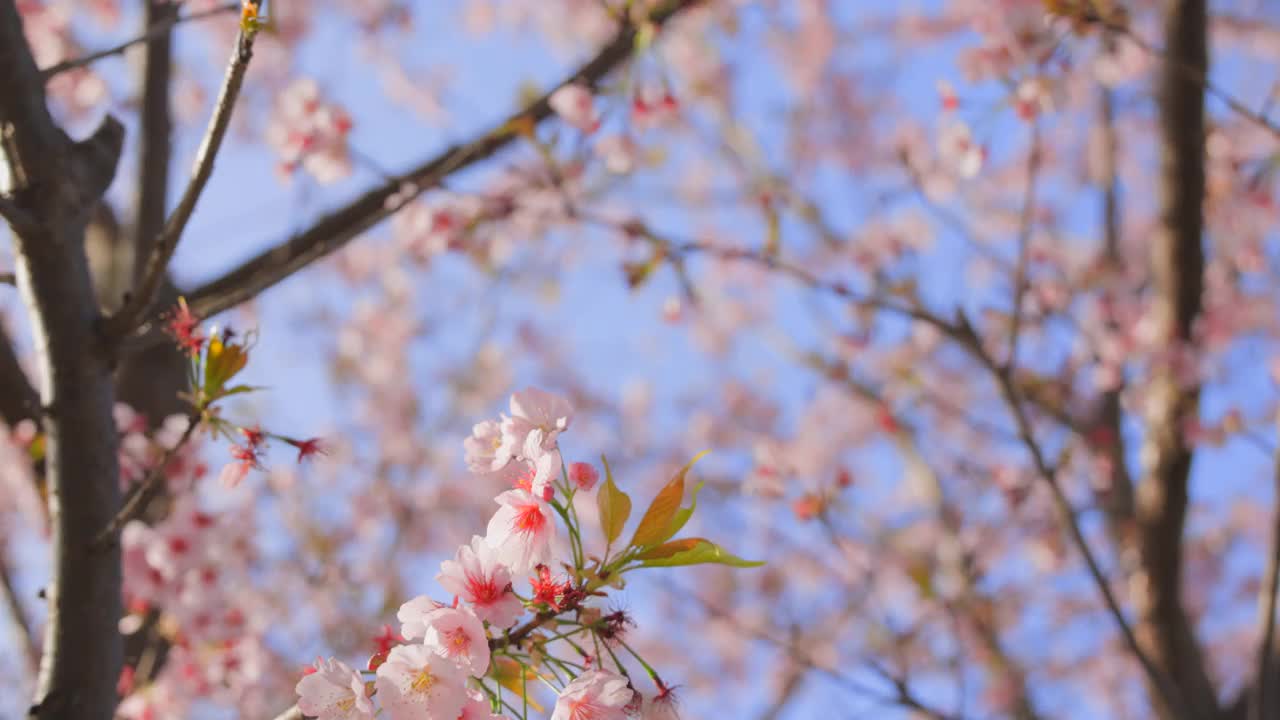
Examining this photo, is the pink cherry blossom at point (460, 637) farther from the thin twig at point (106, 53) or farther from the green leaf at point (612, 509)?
the thin twig at point (106, 53)

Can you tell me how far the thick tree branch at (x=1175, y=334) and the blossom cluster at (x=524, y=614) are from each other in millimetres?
2253

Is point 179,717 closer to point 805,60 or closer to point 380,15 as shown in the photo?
point 380,15

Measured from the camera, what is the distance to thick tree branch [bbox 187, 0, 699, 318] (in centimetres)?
208

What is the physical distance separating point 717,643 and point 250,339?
6.59m

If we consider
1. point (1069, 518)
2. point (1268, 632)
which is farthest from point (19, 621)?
point (1268, 632)

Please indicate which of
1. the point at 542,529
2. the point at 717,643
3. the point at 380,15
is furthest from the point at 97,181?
the point at 717,643

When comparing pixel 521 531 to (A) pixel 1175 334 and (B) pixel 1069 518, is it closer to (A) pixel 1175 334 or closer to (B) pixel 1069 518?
(B) pixel 1069 518

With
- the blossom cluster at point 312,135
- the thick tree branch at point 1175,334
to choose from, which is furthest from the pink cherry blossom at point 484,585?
the thick tree branch at point 1175,334

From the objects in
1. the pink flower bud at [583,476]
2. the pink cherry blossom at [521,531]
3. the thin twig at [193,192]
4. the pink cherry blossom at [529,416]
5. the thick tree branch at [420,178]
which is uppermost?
the thick tree branch at [420,178]

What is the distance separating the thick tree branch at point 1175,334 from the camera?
2.84 m

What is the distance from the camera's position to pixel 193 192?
1426 mm

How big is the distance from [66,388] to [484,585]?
0.85 m

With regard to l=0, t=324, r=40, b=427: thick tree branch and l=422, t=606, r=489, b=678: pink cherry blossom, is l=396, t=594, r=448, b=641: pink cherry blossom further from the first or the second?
l=0, t=324, r=40, b=427: thick tree branch

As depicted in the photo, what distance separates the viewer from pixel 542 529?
1087 mm
